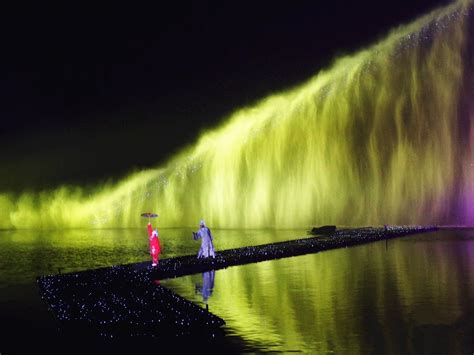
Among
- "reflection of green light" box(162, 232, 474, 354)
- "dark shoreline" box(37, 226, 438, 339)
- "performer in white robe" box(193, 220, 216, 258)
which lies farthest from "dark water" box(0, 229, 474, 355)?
"performer in white robe" box(193, 220, 216, 258)

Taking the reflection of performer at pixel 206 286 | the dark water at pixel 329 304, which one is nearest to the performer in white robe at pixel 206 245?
the dark water at pixel 329 304

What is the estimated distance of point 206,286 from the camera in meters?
25.2

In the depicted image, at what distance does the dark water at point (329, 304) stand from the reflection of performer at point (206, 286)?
4 cm

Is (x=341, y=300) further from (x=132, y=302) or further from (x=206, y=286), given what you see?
(x=206, y=286)

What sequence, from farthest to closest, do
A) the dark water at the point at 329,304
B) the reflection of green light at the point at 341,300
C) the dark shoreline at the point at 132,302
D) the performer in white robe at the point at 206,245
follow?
the performer in white robe at the point at 206,245
the dark shoreline at the point at 132,302
the reflection of green light at the point at 341,300
the dark water at the point at 329,304

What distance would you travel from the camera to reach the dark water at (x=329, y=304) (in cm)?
1473

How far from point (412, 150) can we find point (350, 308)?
52.2 meters

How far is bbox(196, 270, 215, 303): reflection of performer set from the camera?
2275 centimetres

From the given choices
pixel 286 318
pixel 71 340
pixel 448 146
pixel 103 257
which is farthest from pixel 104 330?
pixel 448 146

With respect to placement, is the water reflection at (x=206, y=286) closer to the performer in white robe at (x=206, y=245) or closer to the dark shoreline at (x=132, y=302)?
the dark shoreline at (x=132, y=302)

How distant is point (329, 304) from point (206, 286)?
21.6ft

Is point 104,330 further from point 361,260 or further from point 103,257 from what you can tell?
point 103,257

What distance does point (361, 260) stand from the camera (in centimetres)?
3375

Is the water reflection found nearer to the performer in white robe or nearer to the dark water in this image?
the dark water
